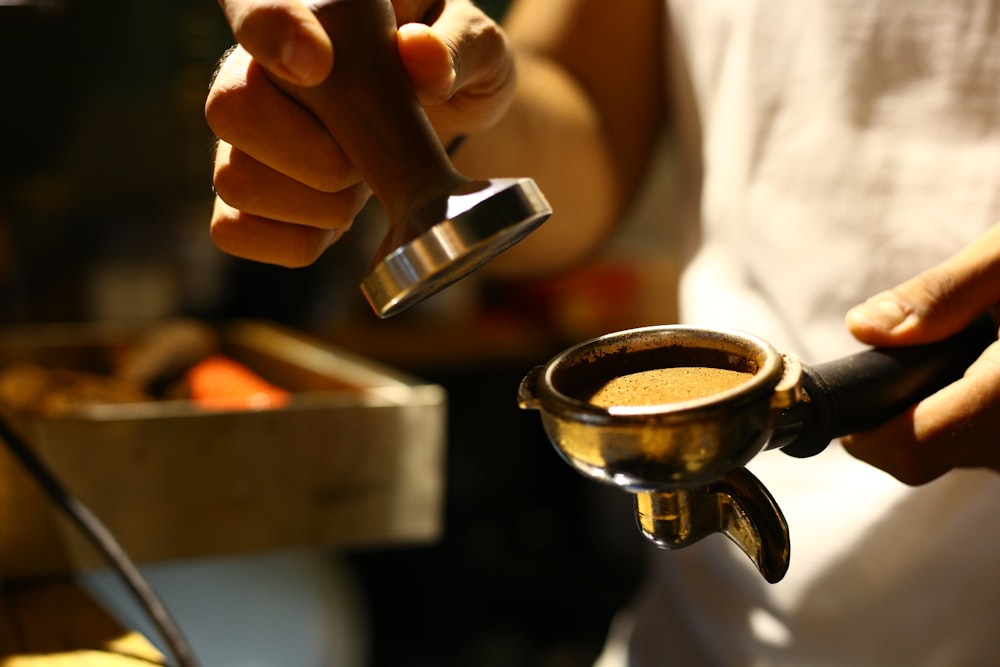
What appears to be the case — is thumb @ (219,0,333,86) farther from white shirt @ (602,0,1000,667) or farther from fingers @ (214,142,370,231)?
white shirt @ (602,0,1000,667)

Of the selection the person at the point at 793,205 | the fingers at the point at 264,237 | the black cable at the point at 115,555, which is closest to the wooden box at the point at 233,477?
the black cable at the point at 115,555

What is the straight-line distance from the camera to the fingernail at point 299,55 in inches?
14.2

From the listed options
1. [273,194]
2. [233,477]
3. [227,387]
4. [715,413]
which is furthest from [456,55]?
[227,387]

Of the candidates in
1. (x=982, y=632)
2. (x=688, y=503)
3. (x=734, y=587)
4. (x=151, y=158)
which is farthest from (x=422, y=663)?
(x=688, y=503)

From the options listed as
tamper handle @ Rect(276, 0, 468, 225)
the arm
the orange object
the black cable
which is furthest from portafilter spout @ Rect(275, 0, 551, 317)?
the orange object

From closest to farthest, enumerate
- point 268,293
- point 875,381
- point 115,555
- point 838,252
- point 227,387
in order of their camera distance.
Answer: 1. point 875,381
2. point 115,555
3. point 838,252
4. point 227,387
5. point 268,293

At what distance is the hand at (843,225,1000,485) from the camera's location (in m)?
0.45

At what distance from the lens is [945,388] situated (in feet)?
1.50

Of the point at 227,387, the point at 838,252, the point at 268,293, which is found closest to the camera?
the point at 838,252

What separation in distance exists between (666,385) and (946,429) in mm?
153

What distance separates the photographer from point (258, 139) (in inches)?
17.1

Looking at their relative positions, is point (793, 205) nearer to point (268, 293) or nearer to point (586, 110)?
point (586, 110)

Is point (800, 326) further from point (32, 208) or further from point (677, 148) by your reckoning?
point (32, 208)

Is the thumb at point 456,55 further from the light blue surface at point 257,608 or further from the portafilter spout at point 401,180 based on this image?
the light blue surface at point 257,608
